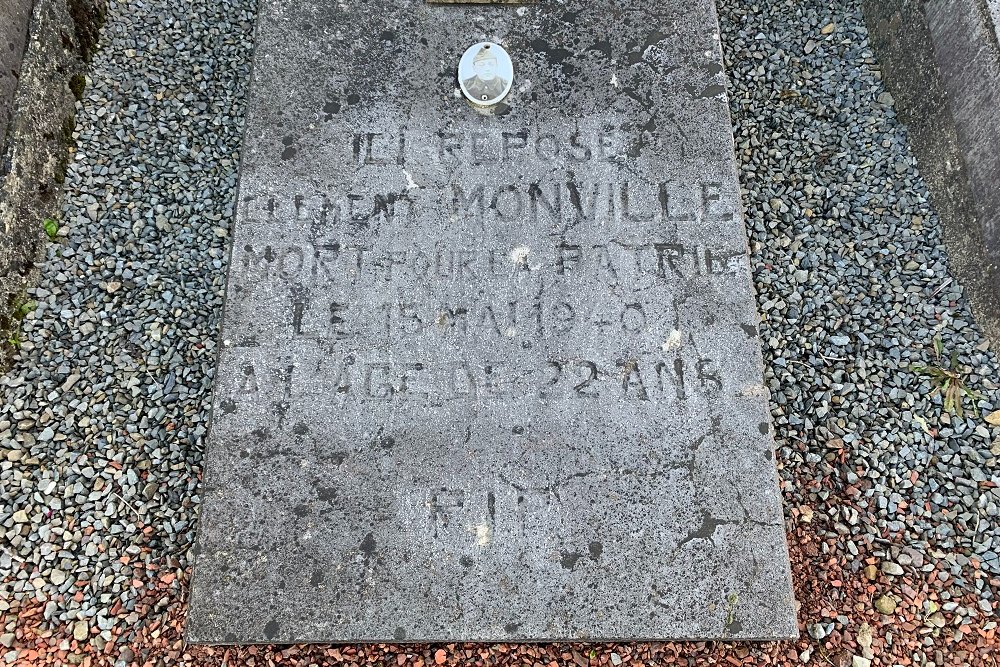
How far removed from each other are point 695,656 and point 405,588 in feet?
3.66

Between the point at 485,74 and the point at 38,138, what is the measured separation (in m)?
2.19

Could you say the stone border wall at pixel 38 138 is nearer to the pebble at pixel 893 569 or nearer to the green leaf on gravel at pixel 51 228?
the green leaf on gravel at pixel 51 228

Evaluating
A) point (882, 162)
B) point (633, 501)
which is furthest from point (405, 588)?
point (882, 162)

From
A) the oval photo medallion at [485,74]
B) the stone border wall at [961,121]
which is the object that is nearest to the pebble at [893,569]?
the stone border wall at [961,121]

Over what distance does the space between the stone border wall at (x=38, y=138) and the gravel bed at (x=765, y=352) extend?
85mm

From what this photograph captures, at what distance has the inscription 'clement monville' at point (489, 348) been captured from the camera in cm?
231

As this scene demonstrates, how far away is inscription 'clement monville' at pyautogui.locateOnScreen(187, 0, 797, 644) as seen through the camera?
2.31 metres

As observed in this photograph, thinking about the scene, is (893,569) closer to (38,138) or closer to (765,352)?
(765,352)

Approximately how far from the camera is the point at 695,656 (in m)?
2.39

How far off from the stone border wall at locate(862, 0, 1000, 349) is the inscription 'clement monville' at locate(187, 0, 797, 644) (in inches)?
47.2

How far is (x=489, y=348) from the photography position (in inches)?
99.8

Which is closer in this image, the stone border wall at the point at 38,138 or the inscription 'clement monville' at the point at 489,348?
the inscription 'clement monville' at the point at 489,348

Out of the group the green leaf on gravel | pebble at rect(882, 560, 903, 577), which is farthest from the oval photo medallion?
pebble at rect(882, 560, 903, 577)

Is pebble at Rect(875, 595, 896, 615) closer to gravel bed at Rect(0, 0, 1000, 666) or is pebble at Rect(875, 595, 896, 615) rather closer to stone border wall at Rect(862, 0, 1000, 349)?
gravel bed at Rect(0, 0, 1000, 666)
